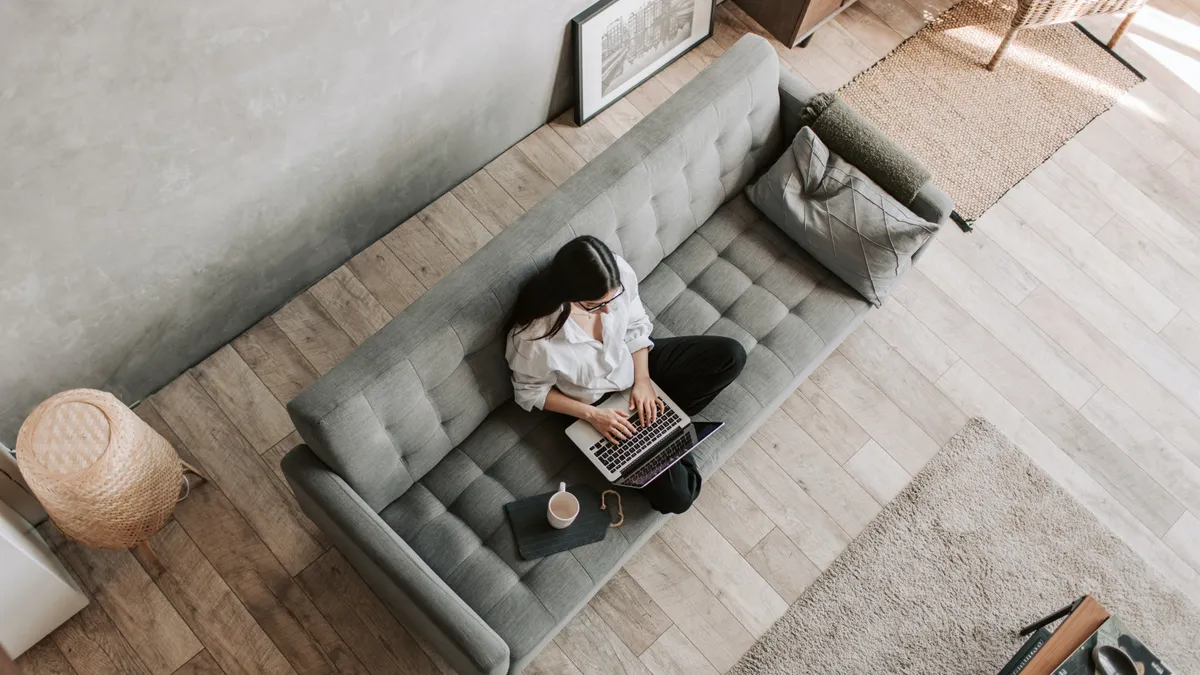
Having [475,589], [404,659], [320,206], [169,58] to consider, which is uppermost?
[169,58]

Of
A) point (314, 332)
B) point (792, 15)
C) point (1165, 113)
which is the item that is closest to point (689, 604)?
point (314, 332)

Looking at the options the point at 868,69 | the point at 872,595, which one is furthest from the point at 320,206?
the point at 868,69

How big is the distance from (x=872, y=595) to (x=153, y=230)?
226cm

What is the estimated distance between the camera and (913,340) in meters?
3.05

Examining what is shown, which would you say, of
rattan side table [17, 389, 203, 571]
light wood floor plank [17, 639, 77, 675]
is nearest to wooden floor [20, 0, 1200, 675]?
light wood floor plank [17, 639, 77, 675]

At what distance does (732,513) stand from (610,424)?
66 cm

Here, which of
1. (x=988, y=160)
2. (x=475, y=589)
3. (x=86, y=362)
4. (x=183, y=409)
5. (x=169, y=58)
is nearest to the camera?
(x=169, y=58)

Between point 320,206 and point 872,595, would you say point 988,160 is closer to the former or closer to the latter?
point 872,595

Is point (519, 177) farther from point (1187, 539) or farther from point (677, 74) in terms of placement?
point (1187, 539)

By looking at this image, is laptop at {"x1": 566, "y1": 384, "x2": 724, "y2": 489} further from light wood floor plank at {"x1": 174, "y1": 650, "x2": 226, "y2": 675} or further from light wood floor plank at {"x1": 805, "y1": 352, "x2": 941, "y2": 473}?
light wood floor plank at {"x1": 174, "y1": 650, "x2": 226, "y2": 675}

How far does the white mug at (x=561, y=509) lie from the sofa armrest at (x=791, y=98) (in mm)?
1372

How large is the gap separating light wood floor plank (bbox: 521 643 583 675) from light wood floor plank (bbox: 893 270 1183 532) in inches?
67.0

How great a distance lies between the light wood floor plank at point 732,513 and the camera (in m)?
2.68

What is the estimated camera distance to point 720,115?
2504 mm
